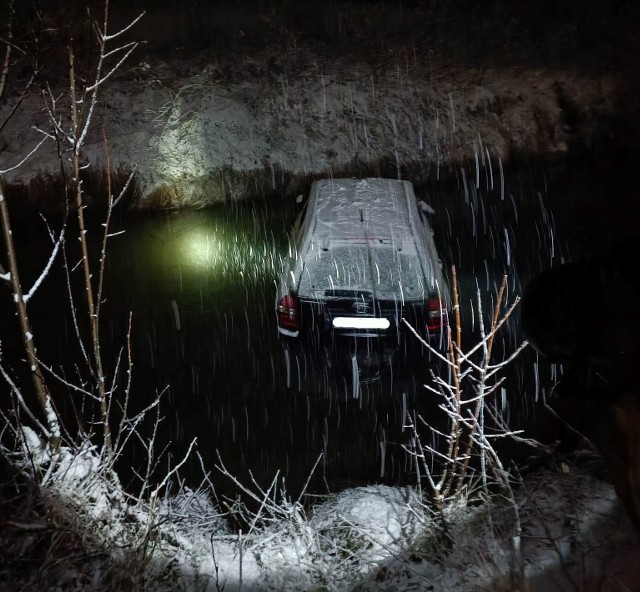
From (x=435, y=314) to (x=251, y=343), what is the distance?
2623 millimetres

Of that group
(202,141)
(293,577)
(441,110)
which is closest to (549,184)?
(441,110)

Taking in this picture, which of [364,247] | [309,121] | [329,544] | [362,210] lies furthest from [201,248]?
[329,544]

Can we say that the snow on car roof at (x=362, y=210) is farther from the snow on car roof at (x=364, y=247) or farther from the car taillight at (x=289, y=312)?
the car taillight at (x=289, y=312)

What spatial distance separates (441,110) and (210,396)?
10.3 metres

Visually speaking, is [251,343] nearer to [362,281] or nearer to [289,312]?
[289,312]

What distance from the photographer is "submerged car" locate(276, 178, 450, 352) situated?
5512 mm

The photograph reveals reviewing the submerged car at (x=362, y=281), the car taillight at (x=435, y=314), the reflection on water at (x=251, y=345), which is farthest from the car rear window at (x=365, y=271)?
the reflection on water at (x=251, y=345)

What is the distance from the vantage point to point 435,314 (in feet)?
18.2

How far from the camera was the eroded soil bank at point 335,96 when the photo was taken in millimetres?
11664

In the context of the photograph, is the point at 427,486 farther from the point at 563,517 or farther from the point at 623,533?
the point at 623,533

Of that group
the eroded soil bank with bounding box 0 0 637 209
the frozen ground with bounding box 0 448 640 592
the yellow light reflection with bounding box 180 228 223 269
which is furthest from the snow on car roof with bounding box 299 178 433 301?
the eroded soil bank with bounding box 0 0 637 209

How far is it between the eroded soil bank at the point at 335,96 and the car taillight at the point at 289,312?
20.8ft

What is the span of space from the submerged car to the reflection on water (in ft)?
1.47

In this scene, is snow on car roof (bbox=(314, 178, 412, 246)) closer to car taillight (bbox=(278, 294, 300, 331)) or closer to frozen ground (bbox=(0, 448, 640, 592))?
car taillight (bbox=(278, 294, 300, 331))
